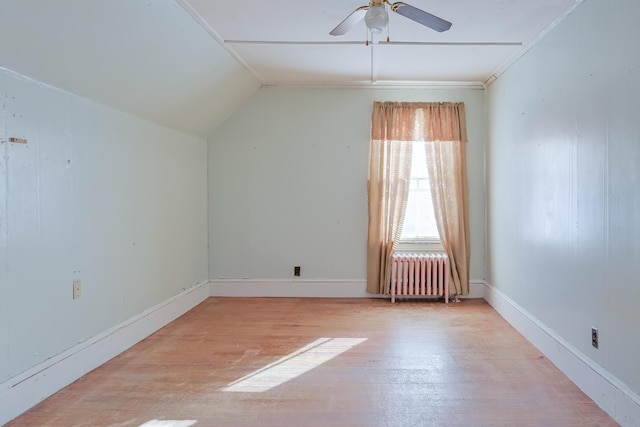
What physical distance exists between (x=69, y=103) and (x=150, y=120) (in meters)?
1.01

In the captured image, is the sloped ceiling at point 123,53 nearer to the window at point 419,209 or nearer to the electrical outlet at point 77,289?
the electrical outlet at point 77,289

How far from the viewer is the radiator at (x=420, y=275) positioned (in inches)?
188

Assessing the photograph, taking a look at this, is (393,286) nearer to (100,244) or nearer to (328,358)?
(328,358)

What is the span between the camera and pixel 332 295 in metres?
5.03

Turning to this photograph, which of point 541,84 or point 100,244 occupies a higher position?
point 541,84

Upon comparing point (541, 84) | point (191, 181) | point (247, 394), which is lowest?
point (247, 394)

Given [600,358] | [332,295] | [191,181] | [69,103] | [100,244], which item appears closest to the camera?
[600,358]

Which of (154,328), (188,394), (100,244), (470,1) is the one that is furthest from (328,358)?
(470,1)

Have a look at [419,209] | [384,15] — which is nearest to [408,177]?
[419,209]

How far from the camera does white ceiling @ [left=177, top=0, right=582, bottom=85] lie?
2.90 metres

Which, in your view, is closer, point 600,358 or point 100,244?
point 600,358

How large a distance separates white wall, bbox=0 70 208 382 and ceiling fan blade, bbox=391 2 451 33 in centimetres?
217

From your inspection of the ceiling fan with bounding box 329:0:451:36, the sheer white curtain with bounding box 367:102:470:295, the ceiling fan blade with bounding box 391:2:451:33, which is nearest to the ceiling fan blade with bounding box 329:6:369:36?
the ceiling fan with bounding box 329:0:451:36

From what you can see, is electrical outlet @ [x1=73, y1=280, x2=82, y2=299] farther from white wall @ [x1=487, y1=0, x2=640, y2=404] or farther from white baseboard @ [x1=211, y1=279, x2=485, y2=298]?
white wall @ [x1=487, y1=0, x2=640, y2=404]
